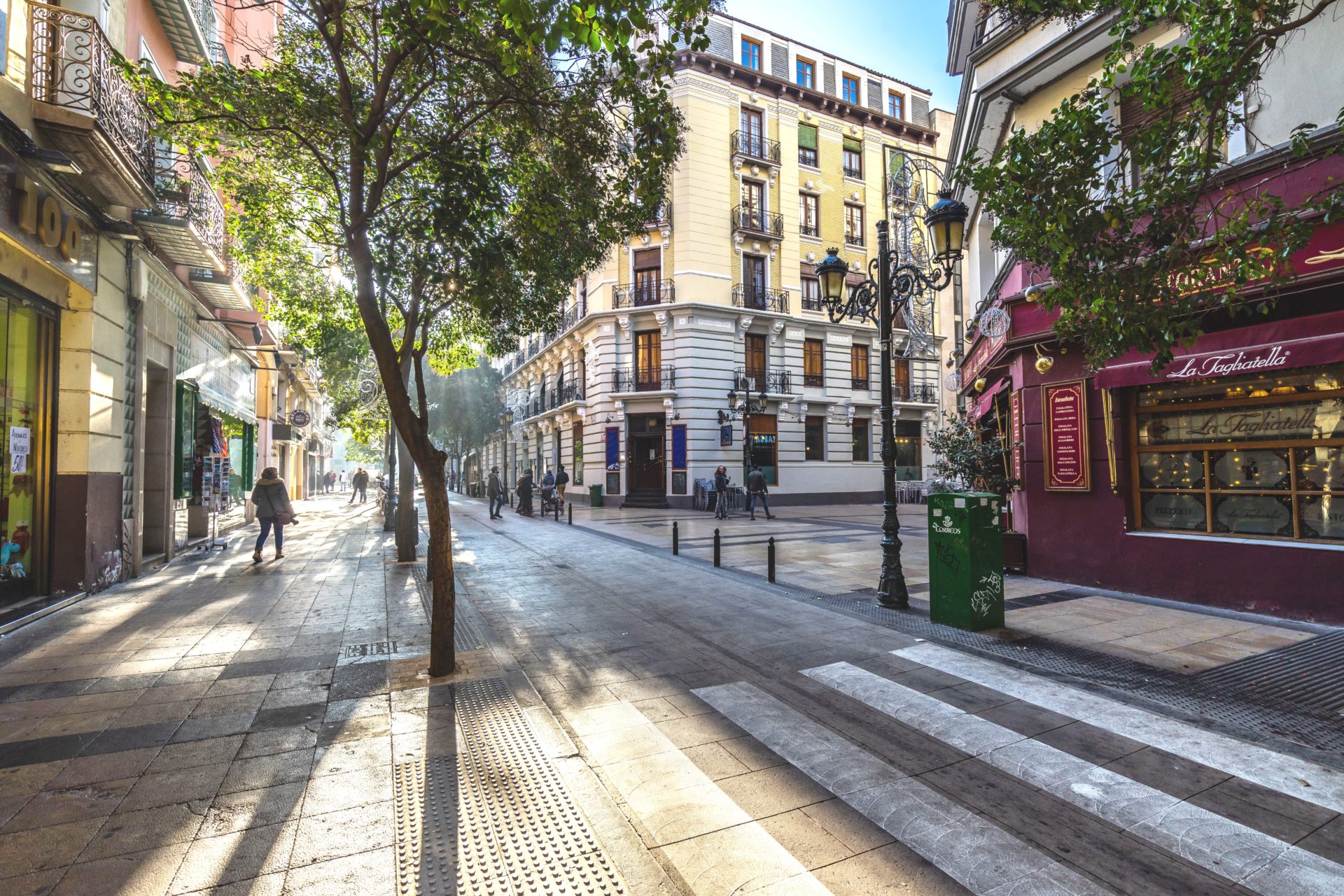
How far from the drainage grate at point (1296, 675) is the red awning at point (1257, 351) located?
277 centimetres

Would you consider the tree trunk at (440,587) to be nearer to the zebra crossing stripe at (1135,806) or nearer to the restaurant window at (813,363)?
the zebra crossing stripe at (1135,806)

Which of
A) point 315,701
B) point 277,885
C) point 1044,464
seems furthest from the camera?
point 1044,464

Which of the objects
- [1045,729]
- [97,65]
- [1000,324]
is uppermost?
[97,65]

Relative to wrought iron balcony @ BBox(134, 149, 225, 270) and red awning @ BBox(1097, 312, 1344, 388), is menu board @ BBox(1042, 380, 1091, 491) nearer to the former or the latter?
red awning @ BBox(1097, 312, 1344, 388)

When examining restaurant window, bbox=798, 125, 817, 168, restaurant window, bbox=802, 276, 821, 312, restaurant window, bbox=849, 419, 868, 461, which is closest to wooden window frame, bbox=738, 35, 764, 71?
restaurant window, bbox=798, 125, 817, 168

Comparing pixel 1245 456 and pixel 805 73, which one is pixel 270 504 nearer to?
pixel 1245 456

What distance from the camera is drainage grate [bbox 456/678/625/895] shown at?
2578mm

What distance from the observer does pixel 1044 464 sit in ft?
29.9

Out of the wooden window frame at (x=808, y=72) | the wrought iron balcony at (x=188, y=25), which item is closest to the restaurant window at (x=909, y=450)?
the wooden window frame at (x=808, y=72)

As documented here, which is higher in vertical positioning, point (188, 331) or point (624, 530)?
point (188, 331)

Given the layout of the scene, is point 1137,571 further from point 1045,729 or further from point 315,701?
point 315,701

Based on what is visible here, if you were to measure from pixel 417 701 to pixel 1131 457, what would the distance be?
30.4 feet

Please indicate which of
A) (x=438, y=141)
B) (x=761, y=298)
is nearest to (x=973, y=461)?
(x=438, y=141)

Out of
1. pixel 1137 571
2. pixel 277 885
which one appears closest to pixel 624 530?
pixel 1137 571
